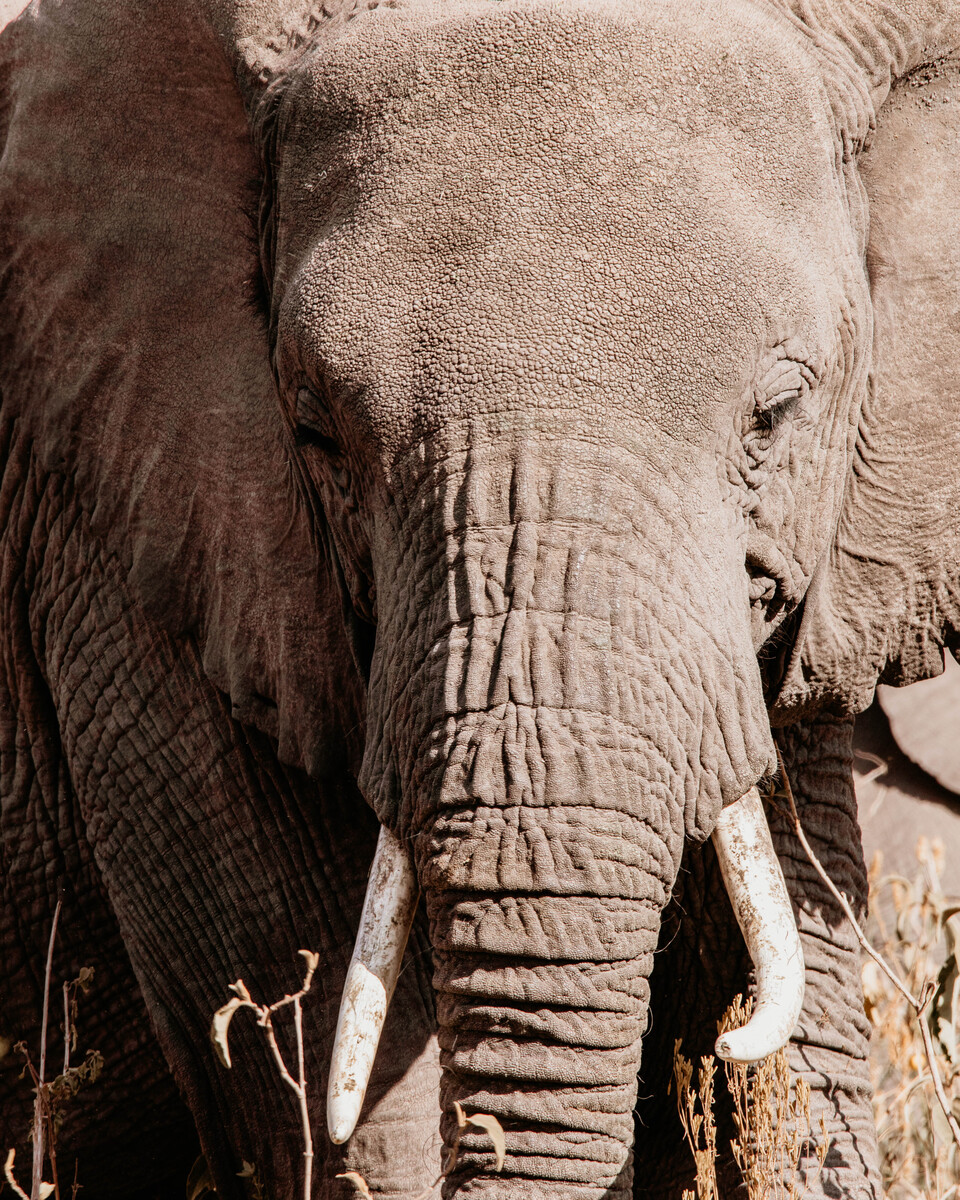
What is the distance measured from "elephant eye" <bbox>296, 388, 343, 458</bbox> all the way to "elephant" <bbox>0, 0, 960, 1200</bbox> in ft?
0.04

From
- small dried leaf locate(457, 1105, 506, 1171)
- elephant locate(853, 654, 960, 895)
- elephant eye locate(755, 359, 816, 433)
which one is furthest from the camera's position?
elephant locate(853, 654, 960, 895)

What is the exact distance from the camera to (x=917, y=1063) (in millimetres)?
3713

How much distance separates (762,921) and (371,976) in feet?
1.76

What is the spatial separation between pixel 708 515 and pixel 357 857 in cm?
95

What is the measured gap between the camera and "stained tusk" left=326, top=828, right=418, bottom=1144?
2.19 m

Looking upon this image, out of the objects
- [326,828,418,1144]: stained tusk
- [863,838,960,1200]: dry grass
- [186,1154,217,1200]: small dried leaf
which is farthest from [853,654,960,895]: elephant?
[326,828,418,1144]: stained tusk

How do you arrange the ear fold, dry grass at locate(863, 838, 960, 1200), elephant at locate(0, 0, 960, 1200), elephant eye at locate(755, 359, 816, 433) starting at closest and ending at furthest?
1. elephant at locate(0, 0, 960, 1200)
2. elephant eye at locate(755, 359, 816, 433)
3. the ear fold
4. dry grass at locate(863, 838, 960, 1200)

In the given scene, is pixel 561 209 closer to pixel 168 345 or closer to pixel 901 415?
pixel 901 415

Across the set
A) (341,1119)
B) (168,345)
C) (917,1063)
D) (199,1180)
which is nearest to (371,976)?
(341,1119)

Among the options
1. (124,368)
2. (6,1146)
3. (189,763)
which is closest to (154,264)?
(124,368)

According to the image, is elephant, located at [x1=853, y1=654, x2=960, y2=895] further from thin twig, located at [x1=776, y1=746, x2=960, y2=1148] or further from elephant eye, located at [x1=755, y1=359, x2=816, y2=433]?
elephant eye, located at [x1=755, y1=359, x2=816, y2=433]

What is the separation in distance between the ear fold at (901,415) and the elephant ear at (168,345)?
0.78 meters

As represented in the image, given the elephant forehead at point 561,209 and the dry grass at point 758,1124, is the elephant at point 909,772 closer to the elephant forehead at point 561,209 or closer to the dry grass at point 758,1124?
the dry grass at point 758,1124

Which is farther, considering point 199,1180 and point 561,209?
point 199,1180
